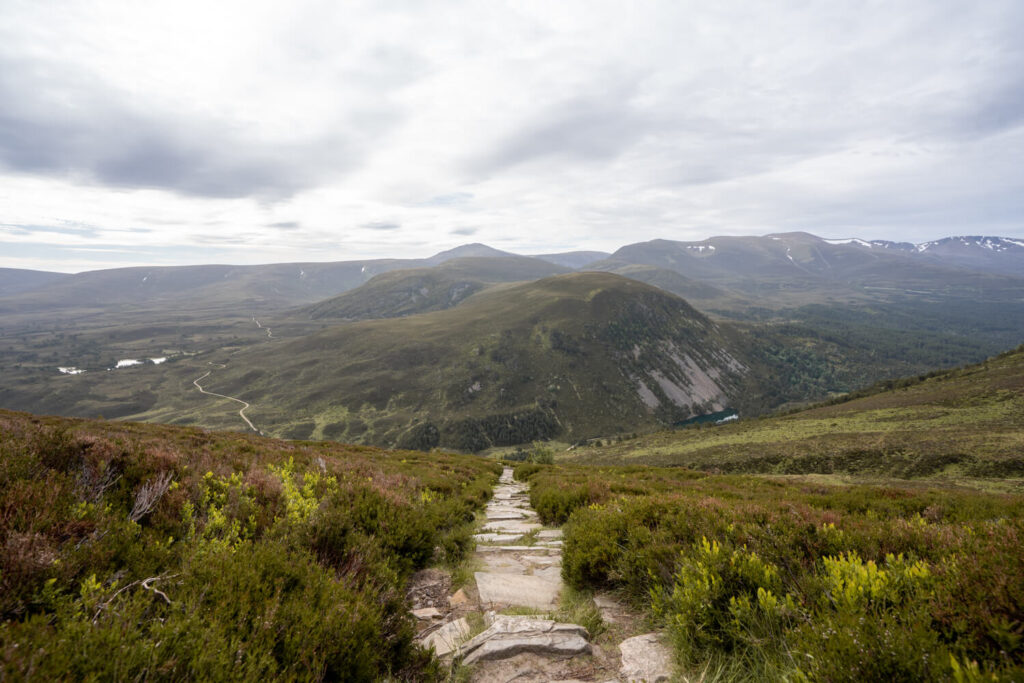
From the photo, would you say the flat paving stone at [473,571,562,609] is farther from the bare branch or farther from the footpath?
the bare branch

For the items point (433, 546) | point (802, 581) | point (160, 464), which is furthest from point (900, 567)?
point (160, 464)

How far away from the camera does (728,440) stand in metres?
72.4

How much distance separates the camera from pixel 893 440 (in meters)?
47.4

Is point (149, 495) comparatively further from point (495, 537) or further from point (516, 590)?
point (495, 537)

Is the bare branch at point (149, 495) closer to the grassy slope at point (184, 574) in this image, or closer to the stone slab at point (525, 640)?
the grassy slope at point (184, 574)

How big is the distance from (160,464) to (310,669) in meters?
5.57

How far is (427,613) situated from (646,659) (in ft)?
9.34

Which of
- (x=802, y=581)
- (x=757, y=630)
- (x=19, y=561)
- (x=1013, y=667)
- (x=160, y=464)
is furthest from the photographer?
(x=160, y=464)

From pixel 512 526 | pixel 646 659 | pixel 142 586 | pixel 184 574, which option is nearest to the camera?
pixel 142 586

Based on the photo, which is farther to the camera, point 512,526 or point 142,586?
point 512,526

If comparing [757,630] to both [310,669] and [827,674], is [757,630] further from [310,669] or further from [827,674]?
[310,669]

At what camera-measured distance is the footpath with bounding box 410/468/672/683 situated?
155 inches

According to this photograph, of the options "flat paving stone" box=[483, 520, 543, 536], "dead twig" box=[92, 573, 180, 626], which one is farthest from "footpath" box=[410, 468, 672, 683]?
"dead twig" box=[92, 573, 180, 626]

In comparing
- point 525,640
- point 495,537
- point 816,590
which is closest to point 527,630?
point 525,640
